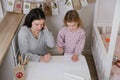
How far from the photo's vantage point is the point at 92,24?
6.93 ft

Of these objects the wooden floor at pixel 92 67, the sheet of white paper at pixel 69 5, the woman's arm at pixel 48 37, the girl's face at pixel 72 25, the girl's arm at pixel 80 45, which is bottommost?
the wooden floor at pixel 92 67

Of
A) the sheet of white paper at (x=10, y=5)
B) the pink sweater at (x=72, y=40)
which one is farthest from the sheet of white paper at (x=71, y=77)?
the sheet of white paper at (x=10, y=5)

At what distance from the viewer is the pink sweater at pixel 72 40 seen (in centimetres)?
167

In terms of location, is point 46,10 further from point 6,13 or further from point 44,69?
point 44,69

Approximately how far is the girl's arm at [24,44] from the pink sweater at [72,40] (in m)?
0.31

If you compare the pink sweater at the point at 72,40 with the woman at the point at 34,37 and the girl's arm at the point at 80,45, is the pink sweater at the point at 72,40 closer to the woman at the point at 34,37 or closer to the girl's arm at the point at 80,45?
the girl's arm at the point at 80,45

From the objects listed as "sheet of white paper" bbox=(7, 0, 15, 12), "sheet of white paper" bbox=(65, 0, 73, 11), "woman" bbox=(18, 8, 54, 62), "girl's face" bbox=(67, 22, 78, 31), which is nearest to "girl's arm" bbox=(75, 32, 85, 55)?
"girl's face" bbox=(67, 22, 78, 31)

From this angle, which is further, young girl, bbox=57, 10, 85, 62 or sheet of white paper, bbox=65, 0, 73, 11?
sheet of white paper, bbox=65, 0, 73, 11

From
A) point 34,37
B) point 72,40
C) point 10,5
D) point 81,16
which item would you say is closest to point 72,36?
point 72,40

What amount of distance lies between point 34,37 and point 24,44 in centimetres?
11

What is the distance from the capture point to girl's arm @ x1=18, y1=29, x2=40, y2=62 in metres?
1.53

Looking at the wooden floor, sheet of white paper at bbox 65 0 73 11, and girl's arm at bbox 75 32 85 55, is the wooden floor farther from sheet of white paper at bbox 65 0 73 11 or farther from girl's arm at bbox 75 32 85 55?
sheet of white paper at bbox 65 0 73 11

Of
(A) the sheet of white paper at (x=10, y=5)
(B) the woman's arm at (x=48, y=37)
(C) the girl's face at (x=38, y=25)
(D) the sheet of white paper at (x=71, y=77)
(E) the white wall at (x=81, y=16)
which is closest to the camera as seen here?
(D) the sheet of white paper at (x=71, y=77)

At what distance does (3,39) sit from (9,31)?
0.39 feet
